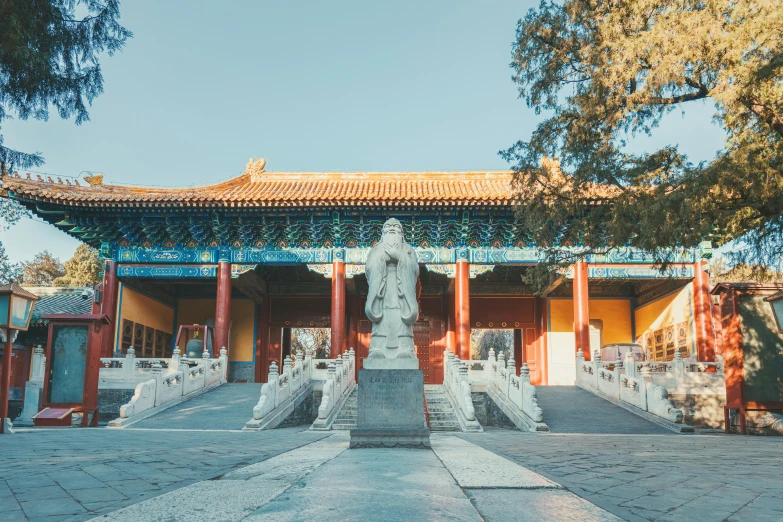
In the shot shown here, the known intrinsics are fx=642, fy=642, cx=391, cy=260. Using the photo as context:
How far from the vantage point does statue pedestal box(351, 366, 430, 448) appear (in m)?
6.25

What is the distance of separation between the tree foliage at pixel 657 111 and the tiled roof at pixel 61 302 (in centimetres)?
1473

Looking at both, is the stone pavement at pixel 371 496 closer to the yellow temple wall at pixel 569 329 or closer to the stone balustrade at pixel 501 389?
the stone balustrade at pixel 501 389

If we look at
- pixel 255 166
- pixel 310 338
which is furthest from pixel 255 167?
pixel 310 338

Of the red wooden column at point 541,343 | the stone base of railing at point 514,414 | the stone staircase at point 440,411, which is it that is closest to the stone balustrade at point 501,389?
the stone base of railing at point 514,414

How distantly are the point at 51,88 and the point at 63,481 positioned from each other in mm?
5577

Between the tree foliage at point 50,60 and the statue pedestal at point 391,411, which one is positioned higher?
the tree foliage at point 50,60

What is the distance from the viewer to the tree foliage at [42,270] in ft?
113

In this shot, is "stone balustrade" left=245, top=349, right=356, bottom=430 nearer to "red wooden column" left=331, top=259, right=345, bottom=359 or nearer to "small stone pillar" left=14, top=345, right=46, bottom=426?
"red wooden column" left=331, top=259, right=345, bottom=359

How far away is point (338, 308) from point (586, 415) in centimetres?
699

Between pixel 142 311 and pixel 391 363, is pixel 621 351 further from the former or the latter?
pixel 142 311

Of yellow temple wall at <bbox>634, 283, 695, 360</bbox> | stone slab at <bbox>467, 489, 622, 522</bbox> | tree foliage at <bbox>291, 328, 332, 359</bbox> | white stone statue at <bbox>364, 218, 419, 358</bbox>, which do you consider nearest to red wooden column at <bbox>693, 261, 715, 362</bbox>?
yellow temple wall at <bbox>634, 283, 695, 360</bbox>

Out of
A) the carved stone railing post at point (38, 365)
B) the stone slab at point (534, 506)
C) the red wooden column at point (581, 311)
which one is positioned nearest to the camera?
the stone slab at point (534, 506)

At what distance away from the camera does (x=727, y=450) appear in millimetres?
6516

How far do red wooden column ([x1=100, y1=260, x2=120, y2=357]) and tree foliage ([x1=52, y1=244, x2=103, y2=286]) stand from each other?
1528cm
